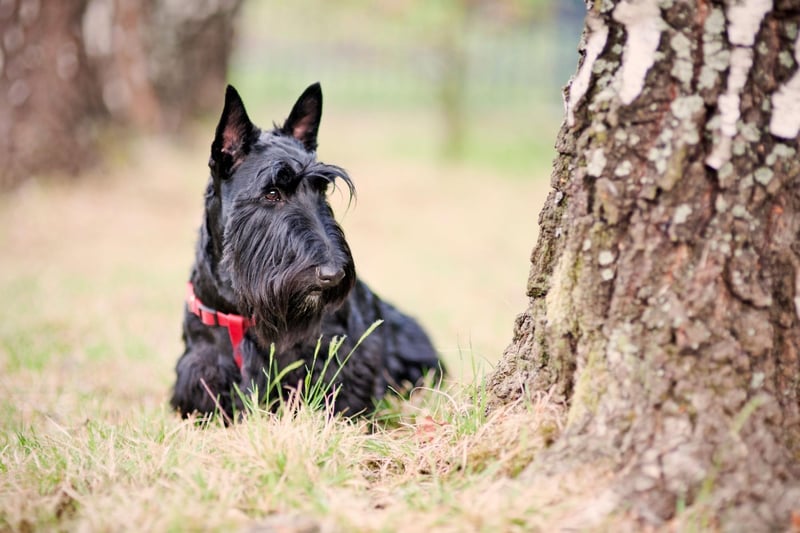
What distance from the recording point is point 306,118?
3424 millimetres

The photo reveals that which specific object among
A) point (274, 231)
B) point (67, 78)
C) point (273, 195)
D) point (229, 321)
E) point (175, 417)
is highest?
point (67, 78)

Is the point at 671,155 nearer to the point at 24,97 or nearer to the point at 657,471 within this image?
the point at 657,471

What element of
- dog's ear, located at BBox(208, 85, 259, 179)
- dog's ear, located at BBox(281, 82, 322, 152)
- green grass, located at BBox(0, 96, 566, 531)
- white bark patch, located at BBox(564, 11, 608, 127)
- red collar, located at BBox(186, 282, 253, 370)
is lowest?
green grass, located at BBox(0, 96, 566, 531)

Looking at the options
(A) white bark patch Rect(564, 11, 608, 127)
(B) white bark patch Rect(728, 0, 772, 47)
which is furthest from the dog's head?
(B) white bark patch Rect(728, 0, 772, 47)

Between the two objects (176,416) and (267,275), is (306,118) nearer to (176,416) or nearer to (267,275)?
(267,275)

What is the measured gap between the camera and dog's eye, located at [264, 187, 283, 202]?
3053mm

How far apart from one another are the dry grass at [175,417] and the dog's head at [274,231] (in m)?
0.50

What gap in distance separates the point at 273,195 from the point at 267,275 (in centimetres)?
33

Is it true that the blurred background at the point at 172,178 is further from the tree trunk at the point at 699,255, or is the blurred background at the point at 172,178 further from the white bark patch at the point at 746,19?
the white bark patch at the point at 746,19

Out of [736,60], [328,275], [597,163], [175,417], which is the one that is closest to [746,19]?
[736,60]

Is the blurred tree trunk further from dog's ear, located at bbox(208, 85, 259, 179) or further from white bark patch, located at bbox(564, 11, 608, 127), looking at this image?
white bark patch, located at bbox(564, 11, 608, 127)

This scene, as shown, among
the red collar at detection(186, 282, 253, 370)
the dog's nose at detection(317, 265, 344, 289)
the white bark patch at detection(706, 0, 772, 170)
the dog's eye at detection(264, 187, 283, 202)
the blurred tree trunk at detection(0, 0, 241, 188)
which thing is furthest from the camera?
the blurred tree trunk at detection(0, 0, 241, 188)

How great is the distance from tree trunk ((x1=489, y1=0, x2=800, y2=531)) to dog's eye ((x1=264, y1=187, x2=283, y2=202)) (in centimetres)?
138

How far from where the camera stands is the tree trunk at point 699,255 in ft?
6.46
